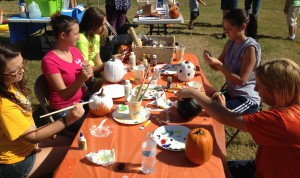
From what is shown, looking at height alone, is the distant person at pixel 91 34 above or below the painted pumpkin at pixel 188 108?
above

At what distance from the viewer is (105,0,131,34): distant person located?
5.61 metres

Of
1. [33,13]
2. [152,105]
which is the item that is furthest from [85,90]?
[33,13]

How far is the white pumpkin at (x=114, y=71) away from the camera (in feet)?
8.27

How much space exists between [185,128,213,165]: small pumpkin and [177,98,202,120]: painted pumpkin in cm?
34

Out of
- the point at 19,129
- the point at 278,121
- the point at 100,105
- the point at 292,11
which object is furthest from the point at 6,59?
the point at 292,11

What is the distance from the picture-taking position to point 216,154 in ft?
5.56

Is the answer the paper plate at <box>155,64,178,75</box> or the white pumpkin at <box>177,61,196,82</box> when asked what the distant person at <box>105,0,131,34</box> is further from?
the white pumpkin at <box>177,61,196,82</box>

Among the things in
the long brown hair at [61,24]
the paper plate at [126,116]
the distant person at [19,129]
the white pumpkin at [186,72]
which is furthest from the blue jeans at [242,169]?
the long brown hair at [61,24]

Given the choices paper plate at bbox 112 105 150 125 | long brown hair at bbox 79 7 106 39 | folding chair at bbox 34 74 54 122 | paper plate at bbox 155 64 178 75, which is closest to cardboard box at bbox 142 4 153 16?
long brown hair at bbox 79 7 106 39

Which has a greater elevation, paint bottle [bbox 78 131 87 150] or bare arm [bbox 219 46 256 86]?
bare arm [bbox 219 46 256 86]

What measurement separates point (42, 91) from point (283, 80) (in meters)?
1.94

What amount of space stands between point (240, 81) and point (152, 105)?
0.99 metres

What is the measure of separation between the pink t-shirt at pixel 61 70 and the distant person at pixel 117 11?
10.2ft

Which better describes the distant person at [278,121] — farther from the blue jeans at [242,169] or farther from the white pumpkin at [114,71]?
the white pumpkin at [114,71]
